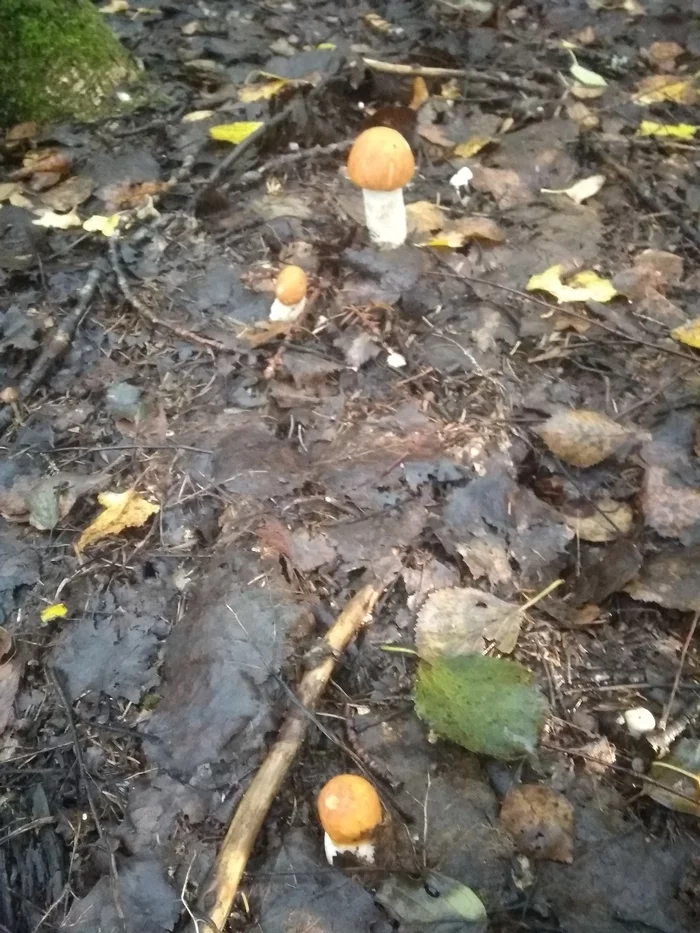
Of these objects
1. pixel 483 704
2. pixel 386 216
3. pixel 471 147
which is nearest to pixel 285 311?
pixel 386 216

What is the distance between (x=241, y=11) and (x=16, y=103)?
2147mm

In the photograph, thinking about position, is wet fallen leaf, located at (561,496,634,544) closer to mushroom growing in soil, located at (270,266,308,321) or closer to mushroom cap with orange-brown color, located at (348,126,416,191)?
mushroom growing in soil, located at (270,266,308,321)

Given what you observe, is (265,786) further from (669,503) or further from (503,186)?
(503,186)

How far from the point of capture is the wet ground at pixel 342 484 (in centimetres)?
195

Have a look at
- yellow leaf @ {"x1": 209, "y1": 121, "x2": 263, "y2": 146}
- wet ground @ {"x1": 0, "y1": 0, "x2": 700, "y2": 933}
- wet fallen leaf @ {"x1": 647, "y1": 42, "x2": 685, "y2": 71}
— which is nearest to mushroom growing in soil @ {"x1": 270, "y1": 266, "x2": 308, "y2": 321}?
wet ground @ {"x1": 0, "y1": 0, "x2": 700, "y2": 933}

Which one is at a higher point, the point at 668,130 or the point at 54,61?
the point at 54,61

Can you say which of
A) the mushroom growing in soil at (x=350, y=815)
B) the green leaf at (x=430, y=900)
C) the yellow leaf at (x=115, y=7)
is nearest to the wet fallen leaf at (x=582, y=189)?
the mushroom growing in soil at (x=350, y=815)

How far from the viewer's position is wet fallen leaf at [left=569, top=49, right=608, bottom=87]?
446cm

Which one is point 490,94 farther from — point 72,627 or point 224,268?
point 72,627

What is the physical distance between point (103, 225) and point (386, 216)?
1511 millimetres

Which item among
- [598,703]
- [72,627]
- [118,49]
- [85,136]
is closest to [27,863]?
[72,627]

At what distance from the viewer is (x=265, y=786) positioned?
1.97 m

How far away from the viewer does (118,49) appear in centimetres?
453

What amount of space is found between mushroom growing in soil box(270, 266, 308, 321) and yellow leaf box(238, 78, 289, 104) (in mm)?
1857
